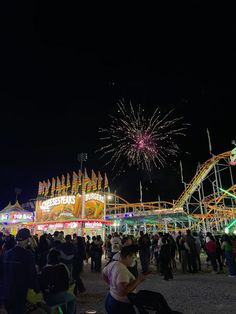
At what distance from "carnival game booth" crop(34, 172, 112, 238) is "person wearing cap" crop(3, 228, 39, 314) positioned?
1052 inches

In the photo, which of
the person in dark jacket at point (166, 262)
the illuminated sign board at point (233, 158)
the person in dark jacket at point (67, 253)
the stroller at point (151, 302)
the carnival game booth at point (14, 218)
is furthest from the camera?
the carnival game booth at point (14, 218)

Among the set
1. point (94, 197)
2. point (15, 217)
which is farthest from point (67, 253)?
point (15, 217)

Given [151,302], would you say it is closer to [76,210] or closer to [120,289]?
[120,289]

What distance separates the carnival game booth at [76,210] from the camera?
1222 inches

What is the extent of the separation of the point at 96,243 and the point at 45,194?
25.3 metres

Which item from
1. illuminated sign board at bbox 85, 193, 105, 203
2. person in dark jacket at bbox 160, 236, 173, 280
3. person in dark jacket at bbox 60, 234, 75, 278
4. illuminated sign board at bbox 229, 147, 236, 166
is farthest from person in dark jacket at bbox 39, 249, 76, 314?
illuminated sign board at bbox 85, 193, 105, 203

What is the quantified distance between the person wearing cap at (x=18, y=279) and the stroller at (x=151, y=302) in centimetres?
160

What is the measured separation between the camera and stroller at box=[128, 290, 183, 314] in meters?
2.72

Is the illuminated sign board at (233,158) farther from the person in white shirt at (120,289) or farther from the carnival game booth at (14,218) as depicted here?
the carnival game booth at (14,218)

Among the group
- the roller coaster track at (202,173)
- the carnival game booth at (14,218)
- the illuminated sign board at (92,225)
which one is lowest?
the illuminated sign board at (92,225)

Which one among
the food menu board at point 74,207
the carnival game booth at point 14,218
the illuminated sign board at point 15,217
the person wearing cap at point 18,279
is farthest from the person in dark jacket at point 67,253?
the illuminated sign board at point 15,217

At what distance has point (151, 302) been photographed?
110 inches

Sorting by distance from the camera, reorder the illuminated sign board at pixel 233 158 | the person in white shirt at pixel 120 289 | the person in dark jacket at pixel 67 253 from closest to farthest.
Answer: the person in white shirt at pixel 120 289 < the person in dark jacket at pixel 67 253 < the illuminated sign board at pixel 233 158

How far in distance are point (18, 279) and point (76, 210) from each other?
28600 mm
